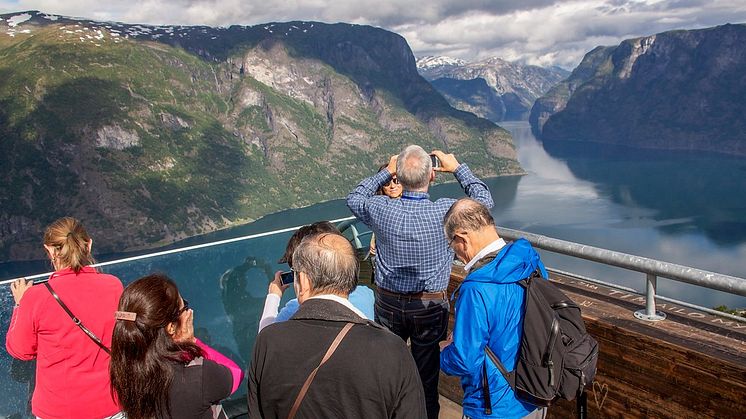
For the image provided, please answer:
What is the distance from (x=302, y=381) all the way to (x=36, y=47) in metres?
212

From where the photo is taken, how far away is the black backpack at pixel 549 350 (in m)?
2.45

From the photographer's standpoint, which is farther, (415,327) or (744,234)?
(744,234)

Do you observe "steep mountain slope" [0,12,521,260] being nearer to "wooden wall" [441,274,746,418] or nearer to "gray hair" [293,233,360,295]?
"wooden wall" [441,274,746,418]

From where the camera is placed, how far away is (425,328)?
3.49 metres

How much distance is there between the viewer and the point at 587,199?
132750 millimetres

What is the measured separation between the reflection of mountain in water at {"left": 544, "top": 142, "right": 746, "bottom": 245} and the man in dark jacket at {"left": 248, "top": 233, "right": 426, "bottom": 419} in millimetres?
108657

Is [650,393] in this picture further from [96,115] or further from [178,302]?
[96,115]

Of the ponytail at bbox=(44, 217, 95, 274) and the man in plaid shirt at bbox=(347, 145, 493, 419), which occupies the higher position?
the ponytail at bbox=(44, 217, 95, 274)

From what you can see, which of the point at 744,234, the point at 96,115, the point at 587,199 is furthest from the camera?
the point at 96,115

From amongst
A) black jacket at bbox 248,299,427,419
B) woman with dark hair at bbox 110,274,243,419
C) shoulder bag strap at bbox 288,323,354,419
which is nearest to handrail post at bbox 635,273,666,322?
black jacket at bbox 248,299,427,419

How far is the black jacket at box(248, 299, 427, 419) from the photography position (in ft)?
6.67

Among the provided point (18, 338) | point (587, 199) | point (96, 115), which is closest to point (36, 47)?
point (96, 115)

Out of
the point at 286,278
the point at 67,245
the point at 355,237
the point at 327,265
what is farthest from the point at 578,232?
the point at 327,265

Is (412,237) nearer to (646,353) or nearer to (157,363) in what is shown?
(646,353)
